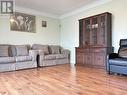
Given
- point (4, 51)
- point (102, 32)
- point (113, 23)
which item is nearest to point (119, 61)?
point (102, 32)

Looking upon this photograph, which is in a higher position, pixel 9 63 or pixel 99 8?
pixel 99 8

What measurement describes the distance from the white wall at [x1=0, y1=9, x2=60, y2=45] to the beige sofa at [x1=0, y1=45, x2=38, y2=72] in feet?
1.37

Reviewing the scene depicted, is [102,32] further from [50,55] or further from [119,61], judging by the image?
[50,55]

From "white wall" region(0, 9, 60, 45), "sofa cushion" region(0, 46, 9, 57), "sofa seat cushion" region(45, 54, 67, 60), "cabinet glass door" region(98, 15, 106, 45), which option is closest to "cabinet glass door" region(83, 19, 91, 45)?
"cabinet glass door" region(98, 15, 106, 45)

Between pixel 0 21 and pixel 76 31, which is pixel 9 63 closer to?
pixel 0 21

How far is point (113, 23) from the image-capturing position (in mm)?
4449

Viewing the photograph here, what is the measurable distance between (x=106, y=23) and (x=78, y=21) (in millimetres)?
1705

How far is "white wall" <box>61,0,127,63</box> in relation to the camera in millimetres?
4180

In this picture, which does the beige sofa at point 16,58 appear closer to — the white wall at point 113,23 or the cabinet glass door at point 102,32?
the white wall at point 113,23

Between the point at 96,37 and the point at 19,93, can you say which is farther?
the point at 96,37

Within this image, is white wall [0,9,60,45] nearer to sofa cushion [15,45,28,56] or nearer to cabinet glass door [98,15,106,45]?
sofa cushion [15,45,28,56]

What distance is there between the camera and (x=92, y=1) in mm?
4824

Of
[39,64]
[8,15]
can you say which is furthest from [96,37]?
[8,15]

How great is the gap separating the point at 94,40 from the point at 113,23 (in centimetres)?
89
